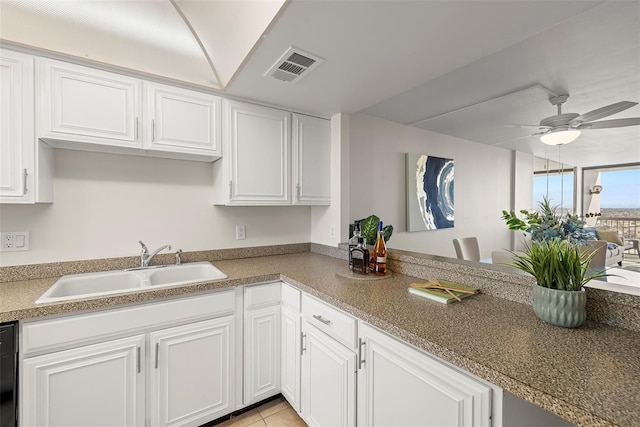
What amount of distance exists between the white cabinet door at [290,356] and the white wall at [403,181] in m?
1.50

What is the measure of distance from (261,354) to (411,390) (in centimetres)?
105

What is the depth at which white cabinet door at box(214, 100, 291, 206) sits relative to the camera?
2008mm

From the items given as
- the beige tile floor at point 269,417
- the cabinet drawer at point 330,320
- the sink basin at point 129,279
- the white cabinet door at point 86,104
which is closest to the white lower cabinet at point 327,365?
the cabinet drawer at point 330,320

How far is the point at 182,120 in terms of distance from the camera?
1826 millimetres

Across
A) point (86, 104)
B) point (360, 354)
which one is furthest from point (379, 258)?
point (86, 104)

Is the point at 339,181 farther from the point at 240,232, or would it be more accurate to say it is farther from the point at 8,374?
the point at 8,374

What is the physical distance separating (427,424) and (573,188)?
825cm

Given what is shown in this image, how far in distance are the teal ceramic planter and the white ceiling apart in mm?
1133

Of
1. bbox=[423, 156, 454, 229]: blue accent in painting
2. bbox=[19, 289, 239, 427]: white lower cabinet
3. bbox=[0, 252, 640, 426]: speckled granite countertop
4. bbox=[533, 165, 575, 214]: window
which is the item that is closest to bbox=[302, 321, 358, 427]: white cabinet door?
bbox=[0, 252, 640, 426]: speckled granite countertop

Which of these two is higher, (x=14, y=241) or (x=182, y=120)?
(x=182, y=120)

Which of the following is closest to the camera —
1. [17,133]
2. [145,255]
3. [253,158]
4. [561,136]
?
[17,133]

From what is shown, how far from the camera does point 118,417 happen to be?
4.49ft

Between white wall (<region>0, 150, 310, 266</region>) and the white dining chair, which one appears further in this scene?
the white dining chair

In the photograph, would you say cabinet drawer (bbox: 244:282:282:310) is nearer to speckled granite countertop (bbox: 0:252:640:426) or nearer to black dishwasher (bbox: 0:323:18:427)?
speckled granite countertop (bbox: 0:252:640:426)
